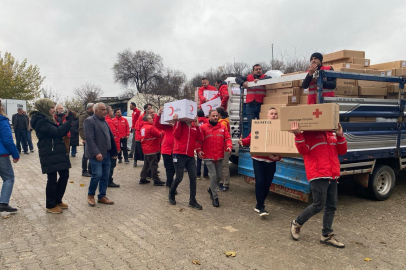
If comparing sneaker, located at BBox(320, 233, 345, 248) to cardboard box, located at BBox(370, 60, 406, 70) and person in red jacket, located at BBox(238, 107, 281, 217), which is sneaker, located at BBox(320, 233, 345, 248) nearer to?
person in red jacket, located at BBox(238, 107, 281, 217)

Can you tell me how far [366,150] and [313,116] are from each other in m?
2.52

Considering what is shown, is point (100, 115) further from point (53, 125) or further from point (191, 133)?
point (191, 133)

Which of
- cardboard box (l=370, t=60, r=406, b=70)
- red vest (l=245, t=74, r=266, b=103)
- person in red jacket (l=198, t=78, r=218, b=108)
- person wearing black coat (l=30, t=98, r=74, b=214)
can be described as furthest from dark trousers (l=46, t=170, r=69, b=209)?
cardboard box (l=370, t=60, r=406, b=70)

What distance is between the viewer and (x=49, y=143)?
16.9ft

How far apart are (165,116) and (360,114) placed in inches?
138

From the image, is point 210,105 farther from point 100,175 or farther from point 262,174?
point 100,175

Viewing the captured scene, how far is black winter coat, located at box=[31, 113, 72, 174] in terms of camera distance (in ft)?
16.7


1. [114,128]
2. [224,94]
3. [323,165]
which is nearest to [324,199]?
[323,165]

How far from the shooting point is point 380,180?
612 centimetres

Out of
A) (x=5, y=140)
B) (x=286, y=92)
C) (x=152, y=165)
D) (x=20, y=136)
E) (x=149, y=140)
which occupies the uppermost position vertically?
(x=286, y=92)

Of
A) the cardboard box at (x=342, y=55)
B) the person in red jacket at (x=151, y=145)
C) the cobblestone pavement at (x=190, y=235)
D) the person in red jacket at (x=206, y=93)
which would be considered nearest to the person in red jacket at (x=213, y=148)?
the cobblestone pavement at (x=190, y=235)

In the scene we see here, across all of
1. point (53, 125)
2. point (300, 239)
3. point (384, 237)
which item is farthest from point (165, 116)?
point (384, 237)

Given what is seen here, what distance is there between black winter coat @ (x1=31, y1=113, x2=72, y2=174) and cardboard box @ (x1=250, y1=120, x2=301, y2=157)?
316 cm

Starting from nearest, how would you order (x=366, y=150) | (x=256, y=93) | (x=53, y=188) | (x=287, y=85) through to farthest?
(x=53, y=188) < (x=366, y=150) < (x=287, y=85) < (x=256, y=93)
